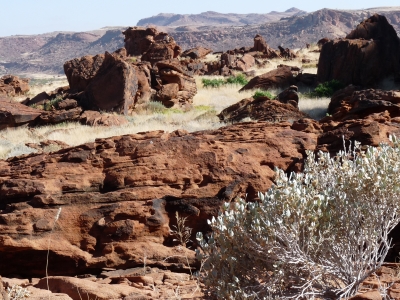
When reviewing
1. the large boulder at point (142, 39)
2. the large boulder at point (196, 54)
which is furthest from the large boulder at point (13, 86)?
the large boulder at point (196, 54)

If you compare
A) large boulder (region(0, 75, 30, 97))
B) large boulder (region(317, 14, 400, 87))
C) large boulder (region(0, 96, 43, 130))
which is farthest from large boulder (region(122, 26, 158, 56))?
large boulder (region(0, 96, 43, 130))

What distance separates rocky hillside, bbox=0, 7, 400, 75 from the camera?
3787 inches

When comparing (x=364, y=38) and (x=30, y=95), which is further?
(x=30, y=95)

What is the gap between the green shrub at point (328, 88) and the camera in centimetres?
1966

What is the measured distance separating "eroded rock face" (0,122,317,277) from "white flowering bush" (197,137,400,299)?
1613mm

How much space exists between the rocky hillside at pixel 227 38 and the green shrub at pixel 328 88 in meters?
67.9

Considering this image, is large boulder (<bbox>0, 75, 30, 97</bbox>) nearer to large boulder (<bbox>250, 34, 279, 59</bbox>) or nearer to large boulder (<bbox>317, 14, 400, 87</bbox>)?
large boulder (<bbox>317, 14, 400, 87</bbox>)

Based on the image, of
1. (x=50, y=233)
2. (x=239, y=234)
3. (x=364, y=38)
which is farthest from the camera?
(x=364, y=38)

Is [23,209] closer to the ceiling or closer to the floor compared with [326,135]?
closer to the floor

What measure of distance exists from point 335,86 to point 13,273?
1661 cm

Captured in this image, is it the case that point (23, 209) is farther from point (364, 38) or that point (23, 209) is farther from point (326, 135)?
point (364, 38)

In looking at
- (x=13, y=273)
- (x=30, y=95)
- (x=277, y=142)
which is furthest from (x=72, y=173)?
(x=30, y=95)

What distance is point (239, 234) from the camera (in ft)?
11.9

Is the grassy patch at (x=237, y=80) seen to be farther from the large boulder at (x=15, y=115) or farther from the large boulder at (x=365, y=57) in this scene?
the large boulder at (x=15, y=115)
